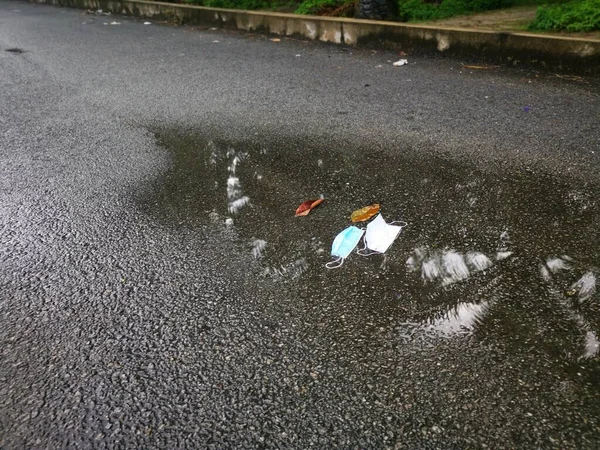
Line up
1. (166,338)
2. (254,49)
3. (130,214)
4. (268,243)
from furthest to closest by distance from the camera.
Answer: (254,49), (130,214), (268,243), (166,338)

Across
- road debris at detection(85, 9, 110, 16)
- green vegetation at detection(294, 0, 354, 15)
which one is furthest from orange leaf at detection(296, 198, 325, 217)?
road debris at detection(85, 9, 110, 16)

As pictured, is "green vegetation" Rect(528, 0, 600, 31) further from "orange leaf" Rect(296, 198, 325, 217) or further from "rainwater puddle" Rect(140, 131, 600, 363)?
"orange leaf" Rect(296, 198, 325, 217)

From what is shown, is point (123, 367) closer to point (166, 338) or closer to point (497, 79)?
point (166, 338)

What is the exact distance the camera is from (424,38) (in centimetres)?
604

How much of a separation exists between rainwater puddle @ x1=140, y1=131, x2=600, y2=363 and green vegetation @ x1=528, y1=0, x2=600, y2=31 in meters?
3.15

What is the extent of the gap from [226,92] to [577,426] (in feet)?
14.7

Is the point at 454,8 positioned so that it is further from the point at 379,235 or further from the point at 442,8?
the point at 379,235

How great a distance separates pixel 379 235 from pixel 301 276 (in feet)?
1.75

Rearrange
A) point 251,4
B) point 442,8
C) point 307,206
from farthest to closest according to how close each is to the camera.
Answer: point 251,4, point 442,8, point 307,206

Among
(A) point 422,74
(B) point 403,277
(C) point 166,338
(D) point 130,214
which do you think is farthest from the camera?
(A) point 422,74

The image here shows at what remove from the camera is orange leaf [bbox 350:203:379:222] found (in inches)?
107

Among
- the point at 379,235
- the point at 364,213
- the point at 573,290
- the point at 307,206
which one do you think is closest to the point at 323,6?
the point at 307,206

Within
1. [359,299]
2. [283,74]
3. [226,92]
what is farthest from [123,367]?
[283,74]

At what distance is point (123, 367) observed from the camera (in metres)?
1.80
